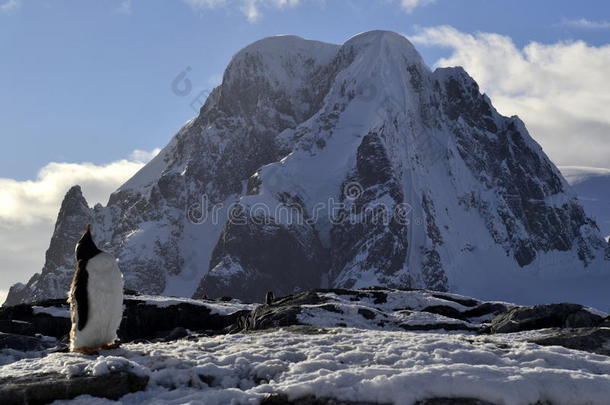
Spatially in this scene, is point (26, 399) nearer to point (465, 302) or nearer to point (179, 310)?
point (179, 310)

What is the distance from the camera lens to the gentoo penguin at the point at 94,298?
18.0 m

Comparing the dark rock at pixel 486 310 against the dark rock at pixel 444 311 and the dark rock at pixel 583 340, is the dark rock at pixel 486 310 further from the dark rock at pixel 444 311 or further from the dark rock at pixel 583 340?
the dark rock at pixel 583 340

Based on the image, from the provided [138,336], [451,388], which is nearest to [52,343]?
[451,388]

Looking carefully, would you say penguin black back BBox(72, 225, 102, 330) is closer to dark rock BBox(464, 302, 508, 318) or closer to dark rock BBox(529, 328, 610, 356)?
dark rock BBox(529, 328, 610, 356)

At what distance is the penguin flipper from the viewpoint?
1800 centimetres

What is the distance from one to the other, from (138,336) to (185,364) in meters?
39.0

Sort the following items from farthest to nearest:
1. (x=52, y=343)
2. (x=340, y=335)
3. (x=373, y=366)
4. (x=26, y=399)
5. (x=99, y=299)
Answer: (x=52, y=343) < (x=340, y=335) < (x=99, y=299) < (x=373, y=366) < (x=26, y=399)

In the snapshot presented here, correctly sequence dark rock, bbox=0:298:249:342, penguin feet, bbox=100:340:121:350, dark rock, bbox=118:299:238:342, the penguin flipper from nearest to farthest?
penguin feet, bbox=100:340:121:350 → the penguin flipper → dark rock, bbox=0:298:249:342 → dark rock, bbox=118:299:238:342

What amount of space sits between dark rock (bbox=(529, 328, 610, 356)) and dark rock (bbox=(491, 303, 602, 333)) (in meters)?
16.2

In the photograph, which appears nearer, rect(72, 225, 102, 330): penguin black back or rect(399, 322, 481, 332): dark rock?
rect(72, 225, 102, 330): penguin black back

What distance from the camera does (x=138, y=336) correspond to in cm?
5350

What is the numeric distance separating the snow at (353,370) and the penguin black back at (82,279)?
1.17m

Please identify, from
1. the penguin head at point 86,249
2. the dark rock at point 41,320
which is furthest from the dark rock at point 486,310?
the penguin head at point 86,249

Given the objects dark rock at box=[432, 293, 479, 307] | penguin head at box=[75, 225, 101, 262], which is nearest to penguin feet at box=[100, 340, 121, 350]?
penguin head at box=[75, 225, 101, 262]
